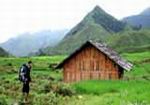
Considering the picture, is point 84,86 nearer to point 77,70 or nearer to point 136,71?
point 77,70

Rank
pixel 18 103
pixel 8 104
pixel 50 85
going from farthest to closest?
1. pixel 50 85
2. pixel 18 103
3. pixel 8 104

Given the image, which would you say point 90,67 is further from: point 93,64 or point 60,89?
point 60,89

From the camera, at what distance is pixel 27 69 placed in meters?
29.1

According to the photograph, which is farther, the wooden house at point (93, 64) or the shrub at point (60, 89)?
the wooden house at point (93, 64)

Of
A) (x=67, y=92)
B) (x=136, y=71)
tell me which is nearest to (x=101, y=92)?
(x=67, y=92)

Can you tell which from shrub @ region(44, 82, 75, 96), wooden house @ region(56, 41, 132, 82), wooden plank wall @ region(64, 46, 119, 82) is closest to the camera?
shrub @ region(44, 82, 75, 96)

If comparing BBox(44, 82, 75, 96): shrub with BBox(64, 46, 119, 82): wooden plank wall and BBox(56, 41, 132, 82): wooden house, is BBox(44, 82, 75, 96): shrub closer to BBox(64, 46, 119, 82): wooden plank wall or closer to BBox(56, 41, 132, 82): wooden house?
BBox(56, 41, 132, 82): wooden house

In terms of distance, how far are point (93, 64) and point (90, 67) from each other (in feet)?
1.40

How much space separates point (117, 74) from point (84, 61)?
3.83m

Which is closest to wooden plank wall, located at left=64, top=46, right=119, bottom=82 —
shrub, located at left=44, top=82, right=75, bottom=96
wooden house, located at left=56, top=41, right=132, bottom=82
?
wooden house, located at left=56, top=41, right=132, bottom=82

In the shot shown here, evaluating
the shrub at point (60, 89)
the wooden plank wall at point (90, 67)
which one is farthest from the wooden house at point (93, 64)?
the shrub at point (60, 89)

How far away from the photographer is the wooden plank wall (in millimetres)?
49184

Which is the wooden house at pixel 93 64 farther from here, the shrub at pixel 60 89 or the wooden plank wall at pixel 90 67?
the shrub at pixel 60 89

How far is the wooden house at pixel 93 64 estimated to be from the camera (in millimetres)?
48781
